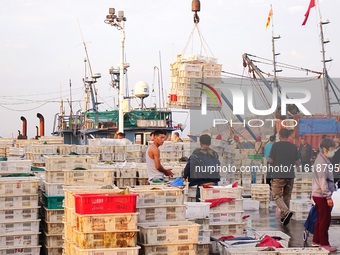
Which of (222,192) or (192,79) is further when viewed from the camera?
(192,79)

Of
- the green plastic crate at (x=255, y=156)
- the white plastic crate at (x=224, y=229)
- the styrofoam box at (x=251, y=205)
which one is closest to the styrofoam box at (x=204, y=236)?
the white plastic crate at (x=224, y=229)

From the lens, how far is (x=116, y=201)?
7125 millimetres

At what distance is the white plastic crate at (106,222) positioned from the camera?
700cm

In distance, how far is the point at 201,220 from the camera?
925 cm

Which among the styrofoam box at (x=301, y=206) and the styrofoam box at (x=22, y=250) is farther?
the styrofoam box at (x=301, y=206)

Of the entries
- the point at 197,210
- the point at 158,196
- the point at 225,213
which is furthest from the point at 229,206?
the point at 158,196

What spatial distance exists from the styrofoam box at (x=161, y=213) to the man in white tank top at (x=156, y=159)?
266 centimetres

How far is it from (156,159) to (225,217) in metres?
1.65

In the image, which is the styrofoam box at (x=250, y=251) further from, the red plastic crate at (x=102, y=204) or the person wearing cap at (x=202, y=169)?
the person wearing cap at (x=202, y=169)

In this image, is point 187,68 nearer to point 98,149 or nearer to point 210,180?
point 98,149

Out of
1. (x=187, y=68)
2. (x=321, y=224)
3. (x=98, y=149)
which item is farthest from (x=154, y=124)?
(x=321, y=224)

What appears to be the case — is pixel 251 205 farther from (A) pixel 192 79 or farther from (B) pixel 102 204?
(A) pixel 192 79

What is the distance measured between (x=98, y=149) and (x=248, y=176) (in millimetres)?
4550

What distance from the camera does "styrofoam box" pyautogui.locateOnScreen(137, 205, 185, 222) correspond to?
8258 millimetres
